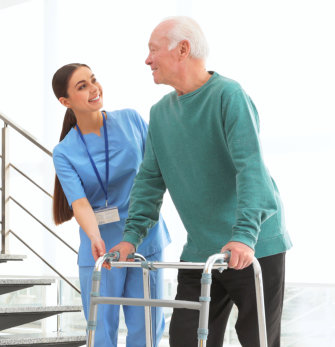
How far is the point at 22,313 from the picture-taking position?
284cm

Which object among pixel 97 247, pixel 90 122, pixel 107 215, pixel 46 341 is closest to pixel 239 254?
pixel 97 247

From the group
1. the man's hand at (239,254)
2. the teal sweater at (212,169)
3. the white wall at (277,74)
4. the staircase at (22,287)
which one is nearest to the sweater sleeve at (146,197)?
the teal sweater at (212,169)

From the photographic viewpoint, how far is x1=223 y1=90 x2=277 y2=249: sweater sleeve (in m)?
1.56

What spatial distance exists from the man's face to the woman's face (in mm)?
553

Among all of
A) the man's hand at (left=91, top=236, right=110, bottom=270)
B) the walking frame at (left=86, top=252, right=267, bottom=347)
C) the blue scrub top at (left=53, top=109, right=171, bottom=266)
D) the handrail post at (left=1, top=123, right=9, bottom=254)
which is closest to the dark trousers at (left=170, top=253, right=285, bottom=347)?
the walking frame at (left=86, top=252, right=267, bottom=347)

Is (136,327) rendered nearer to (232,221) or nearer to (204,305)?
(232,221)

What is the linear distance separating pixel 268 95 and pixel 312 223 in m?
0.83

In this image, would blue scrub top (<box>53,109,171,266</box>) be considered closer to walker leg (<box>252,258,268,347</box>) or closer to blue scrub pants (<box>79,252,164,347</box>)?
blue scrub pants (<box>79,252,164,347</box>)

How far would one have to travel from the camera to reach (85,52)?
16.0 feet

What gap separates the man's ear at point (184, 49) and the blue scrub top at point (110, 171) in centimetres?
63

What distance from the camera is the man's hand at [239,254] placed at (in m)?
1.51

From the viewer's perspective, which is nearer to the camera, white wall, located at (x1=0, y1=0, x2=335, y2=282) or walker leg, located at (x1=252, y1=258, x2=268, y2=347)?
walker leg, located at (x1=252, y1=258, x2=268, y2=347)

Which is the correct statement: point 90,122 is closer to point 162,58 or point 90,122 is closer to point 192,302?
point 162,58

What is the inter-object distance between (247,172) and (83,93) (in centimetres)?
87
